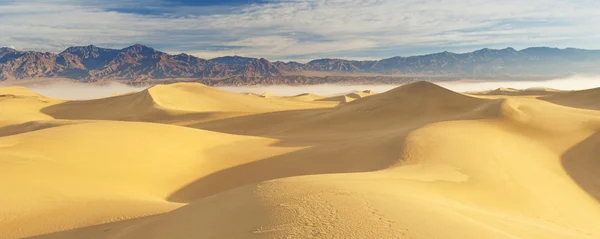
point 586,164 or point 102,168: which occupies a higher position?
point 102,168

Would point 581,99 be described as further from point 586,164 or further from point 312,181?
point 312,181

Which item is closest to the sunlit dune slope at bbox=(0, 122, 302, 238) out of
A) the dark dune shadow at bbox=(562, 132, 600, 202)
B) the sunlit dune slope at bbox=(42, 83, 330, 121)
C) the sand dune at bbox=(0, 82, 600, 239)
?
the sand dune at bbox=(0, 82, 600, 239)

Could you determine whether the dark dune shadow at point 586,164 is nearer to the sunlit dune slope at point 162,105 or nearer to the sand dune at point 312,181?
the sand dune at point 312,181

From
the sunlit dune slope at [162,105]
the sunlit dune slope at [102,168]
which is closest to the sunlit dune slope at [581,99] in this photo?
the sunlit dune slope at [162,105]

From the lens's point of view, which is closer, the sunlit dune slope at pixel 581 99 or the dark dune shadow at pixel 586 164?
the dark dune shadow at pixel 586 164

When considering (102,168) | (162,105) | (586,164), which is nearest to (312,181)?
(102,168)

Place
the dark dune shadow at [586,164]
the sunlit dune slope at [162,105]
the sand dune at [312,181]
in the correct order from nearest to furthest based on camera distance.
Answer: the sand dune at [312,181] → the dark dune shadow at [586,164] → the sunlit dune slope at [162,105]

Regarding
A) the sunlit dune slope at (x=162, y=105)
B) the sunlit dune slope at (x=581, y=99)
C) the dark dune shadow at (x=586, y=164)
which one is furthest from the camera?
the sunlit dune slope at (x=162, y=105)

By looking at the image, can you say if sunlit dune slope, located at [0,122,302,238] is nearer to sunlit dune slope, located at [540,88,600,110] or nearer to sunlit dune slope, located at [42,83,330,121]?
sunlit dune slope, located at [42,83,330,121]
